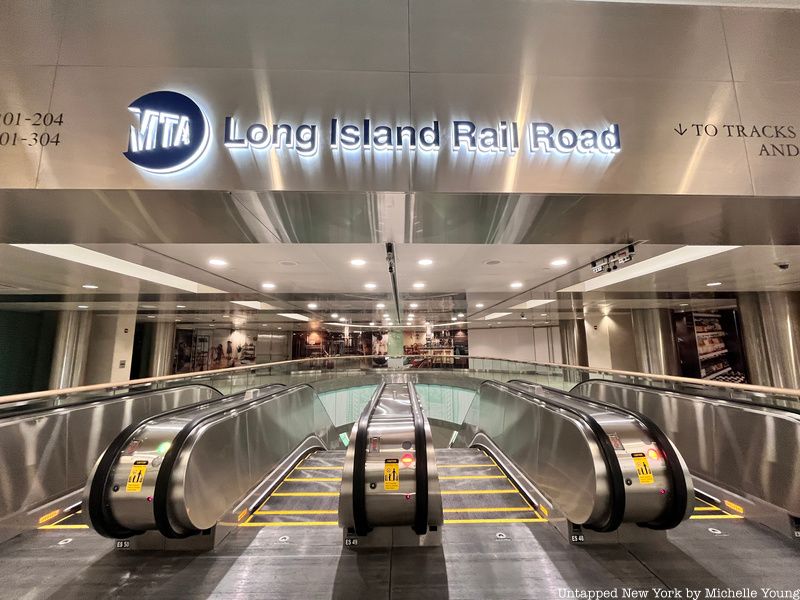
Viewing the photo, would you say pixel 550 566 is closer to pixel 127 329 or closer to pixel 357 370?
pixel 357 370

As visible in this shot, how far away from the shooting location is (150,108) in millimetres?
3244

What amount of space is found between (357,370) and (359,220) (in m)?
14.8

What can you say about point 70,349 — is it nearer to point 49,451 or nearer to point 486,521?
point 49,451

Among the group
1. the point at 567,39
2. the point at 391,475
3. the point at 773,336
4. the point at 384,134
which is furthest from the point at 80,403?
the point at 773,336

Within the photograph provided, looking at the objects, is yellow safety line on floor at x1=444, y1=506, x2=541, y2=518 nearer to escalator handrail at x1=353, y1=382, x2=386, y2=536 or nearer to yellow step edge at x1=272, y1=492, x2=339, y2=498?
escalator handrail at x1=353, y1=382, x2=386, y2=536

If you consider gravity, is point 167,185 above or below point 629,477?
above

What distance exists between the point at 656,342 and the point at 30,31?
60.5 ft

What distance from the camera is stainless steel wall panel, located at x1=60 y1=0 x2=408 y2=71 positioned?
333cm

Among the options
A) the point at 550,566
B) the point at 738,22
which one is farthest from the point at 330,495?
the point at 738,22

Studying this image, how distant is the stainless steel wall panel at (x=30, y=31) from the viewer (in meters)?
3.25

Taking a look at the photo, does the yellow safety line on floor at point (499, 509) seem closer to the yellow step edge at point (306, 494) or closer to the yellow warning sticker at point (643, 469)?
the yellow warning sticker at point (643, 469)

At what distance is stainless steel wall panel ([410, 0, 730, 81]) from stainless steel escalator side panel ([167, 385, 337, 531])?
14.2ft

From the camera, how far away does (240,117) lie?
10.7ft

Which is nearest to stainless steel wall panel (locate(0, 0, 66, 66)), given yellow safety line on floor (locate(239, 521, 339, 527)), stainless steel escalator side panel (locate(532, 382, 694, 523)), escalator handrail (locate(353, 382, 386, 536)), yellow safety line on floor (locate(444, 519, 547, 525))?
escalator handrail (locate(353, 382, 386, 536))
